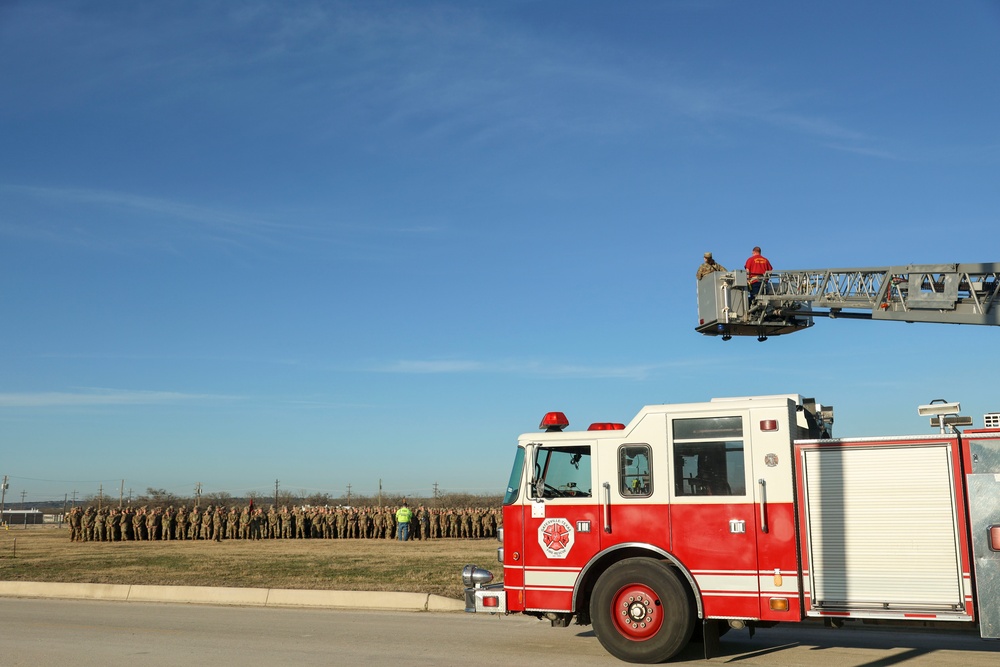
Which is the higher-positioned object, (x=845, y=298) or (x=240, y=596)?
(x=845, y=298)

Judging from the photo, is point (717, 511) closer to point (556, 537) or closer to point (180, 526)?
point (556, 537)

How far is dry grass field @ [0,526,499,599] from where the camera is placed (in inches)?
716

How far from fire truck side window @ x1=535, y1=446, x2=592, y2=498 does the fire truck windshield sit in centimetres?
21

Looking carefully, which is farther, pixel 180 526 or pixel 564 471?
pixel 180 526

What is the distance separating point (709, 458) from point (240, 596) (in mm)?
9541

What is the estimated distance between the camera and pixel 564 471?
9922 millimetres

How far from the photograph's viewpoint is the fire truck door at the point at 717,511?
8.94m

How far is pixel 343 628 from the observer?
11.8 metres

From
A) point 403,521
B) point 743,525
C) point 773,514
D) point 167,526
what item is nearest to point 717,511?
point 743,525

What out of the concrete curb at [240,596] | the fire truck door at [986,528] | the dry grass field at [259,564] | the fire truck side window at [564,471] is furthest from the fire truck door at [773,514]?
the dry grass field at [259,564]

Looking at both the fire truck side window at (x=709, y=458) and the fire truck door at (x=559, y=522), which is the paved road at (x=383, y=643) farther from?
the fire truck side window at (x=709, y=458)

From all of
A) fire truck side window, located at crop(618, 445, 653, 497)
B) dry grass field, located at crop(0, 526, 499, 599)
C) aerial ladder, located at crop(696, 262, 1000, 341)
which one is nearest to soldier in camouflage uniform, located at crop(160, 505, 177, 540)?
dry grass field, located at crop(0, 526, 499, 599)

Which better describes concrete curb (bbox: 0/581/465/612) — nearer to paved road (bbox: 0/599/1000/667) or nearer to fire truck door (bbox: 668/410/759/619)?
paved road (bbox: 0/599/1000/667)

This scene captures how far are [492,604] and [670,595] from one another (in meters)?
2.07
